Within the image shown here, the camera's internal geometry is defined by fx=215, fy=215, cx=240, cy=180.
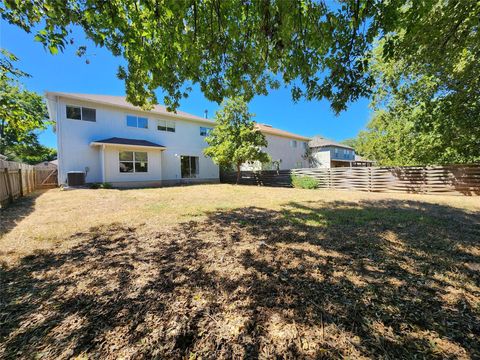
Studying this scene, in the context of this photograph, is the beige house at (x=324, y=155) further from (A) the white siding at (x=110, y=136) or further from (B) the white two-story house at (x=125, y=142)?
(A) the white siding at (x=110, y=136)

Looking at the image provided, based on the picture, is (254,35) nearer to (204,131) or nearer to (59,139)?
(59,139)

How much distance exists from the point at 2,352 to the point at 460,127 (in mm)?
12312

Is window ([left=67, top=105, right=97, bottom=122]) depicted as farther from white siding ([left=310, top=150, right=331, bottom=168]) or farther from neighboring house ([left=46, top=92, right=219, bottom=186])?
white siding ([left=310, top=150, right=331, bottom=168])

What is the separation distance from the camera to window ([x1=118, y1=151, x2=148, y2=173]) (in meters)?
14.4

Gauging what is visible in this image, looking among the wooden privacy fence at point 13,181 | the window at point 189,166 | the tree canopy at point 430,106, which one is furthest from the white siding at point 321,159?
the wooden privacy fence at point 13,181

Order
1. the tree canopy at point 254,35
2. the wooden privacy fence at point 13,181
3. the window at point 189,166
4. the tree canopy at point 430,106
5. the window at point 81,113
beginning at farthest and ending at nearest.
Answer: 1. the window at point 189,166
2. the window at point 81,113
3. the wooden privacy fence at point 13,181
4. the tree canopy at point 430,106
5. the tree canopy at point 254,35

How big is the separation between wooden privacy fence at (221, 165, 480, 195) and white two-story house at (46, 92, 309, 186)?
7.45 meters

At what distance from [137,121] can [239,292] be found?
1628 centimetres

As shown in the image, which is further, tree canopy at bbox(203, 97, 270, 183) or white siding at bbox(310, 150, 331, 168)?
white siding at bbox(310, 150, 331, 168)

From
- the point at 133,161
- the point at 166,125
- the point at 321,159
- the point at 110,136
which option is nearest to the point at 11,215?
the point at 133,161

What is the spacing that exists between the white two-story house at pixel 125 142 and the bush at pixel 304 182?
7.84 metres

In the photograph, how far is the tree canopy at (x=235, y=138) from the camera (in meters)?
A: 16.0

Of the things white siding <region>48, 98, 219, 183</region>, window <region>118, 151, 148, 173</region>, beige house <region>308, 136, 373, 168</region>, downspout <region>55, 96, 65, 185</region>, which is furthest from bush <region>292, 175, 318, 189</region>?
beige house <region>308, 136, 373, 168</region>

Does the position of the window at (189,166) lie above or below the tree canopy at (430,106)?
below
